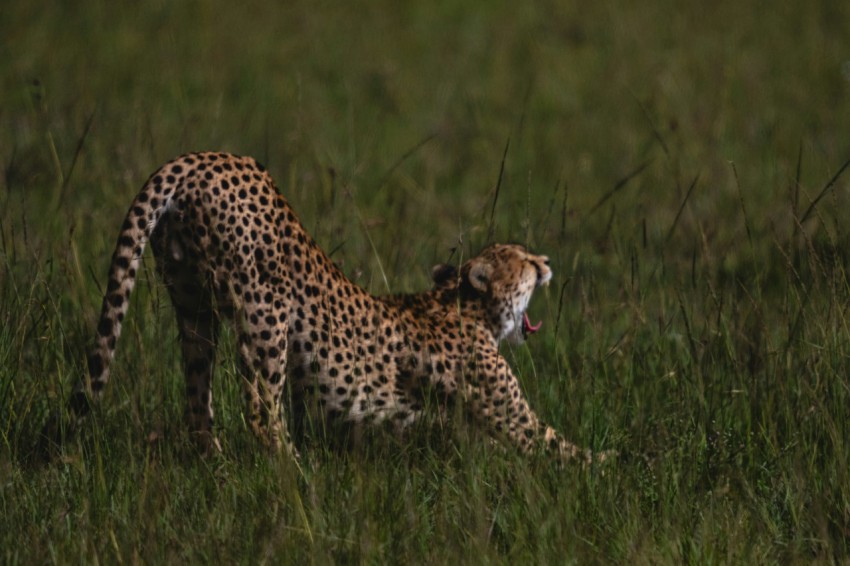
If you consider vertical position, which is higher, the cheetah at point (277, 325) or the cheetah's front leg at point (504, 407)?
the cheetah at point (277, 325)

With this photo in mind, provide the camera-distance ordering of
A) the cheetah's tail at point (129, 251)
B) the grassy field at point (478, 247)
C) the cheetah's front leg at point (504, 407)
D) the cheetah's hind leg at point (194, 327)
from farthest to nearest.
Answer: the cheetah's front leg at point (504, 407) < the cheetah's hind leg at point (194, 327) < the cheetah's tail at point (129, 251) < the grassy field at point (478, 247)

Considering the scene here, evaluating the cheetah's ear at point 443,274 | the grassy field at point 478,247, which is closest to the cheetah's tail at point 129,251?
the grassy field at point 478,247

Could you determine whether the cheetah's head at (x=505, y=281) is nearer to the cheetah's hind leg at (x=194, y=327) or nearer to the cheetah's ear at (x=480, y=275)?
the cheetah's ear at (x=480, y=275)

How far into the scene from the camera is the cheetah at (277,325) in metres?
5.04

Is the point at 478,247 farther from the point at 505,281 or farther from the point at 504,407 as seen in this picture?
the point at 504,407

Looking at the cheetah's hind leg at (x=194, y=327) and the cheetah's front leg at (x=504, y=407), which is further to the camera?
the cheetah's front leg at (x=504, y=407)

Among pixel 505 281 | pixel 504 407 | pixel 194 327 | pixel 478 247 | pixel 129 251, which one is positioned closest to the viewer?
pixel 129 251

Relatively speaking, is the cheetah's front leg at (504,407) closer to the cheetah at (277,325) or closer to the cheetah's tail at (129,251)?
the cheetah at (277,325)

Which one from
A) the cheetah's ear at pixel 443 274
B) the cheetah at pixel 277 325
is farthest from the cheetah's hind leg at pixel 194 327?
the cheetah's ear at pixel 443 274

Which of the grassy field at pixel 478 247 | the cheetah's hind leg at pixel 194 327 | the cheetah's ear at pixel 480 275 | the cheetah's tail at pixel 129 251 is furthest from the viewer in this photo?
the cheetah's ear at pixel 480 275

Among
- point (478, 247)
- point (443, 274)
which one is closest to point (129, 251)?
point (443, 274)

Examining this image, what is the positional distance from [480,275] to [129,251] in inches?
56.6

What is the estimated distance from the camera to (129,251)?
5039 millimetres

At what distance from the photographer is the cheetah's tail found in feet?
16.3
